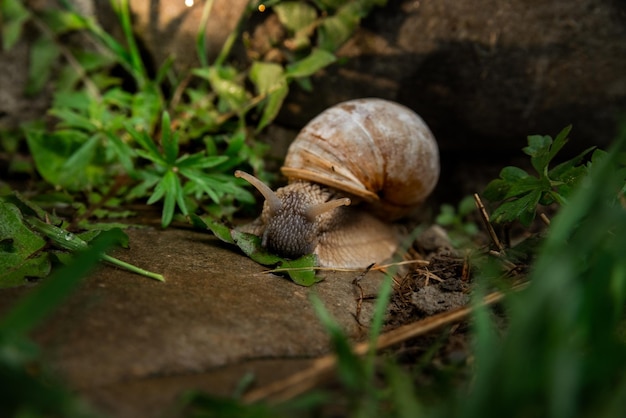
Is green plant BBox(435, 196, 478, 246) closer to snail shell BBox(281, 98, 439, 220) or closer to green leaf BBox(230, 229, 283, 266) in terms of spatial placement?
snail shell BBox(281, 98, 439, 220)

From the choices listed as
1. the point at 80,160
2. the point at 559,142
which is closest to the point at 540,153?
the point at 559,142

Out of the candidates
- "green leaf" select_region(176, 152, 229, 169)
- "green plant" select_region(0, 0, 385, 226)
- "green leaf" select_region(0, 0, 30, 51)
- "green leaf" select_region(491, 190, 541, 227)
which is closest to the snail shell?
"green plant" select_region(0, 0, 385, 226)

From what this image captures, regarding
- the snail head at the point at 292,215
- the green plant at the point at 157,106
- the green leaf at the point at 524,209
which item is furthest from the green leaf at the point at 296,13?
the green leaf at the point at 524,209

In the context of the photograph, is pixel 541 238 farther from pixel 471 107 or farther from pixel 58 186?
pixel 58 186

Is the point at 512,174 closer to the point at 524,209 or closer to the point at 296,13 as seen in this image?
the point at 524,209

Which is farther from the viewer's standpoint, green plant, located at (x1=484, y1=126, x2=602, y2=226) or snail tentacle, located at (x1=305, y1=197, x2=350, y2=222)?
snail tentacle, located at (x1=305, y1=197, x2=350, y2=222)

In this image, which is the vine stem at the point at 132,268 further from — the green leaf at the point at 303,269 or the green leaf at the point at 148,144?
the green leaf at the point at 148,144
